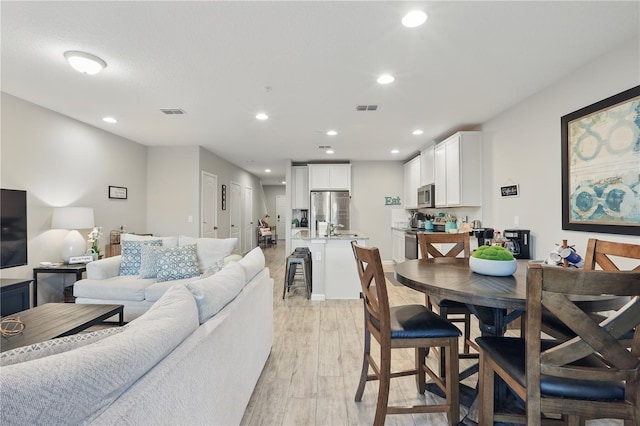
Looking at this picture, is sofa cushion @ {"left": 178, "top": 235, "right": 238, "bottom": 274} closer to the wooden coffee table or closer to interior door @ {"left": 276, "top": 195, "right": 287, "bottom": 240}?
the wooden coffee table

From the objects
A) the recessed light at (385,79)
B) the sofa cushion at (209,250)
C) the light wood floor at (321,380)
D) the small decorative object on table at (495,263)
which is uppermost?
the recessed light at (385,79)

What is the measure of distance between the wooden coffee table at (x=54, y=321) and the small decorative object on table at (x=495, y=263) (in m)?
2.71

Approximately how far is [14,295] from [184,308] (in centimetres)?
282

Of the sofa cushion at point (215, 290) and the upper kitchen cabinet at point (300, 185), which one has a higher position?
the upper kitchen cabinet at point (300, 185)

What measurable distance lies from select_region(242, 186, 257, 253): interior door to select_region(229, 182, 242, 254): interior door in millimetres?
535

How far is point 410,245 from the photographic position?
5.71m

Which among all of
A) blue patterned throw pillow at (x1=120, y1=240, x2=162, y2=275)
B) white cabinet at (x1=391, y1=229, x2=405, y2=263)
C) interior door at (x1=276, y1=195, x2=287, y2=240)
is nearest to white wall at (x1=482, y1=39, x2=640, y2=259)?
white cabinet at (x1=391, y1=229, x2=405, y2=263)

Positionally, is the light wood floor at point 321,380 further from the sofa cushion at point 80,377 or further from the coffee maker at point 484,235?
the coffee maker at point 484,235

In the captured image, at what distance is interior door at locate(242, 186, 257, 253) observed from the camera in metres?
9.27

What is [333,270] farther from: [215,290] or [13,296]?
[13,296]

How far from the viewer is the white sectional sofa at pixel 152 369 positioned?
66 cm

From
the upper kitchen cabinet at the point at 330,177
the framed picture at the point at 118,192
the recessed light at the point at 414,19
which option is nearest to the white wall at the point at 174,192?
the framed picture at the point at 118,192

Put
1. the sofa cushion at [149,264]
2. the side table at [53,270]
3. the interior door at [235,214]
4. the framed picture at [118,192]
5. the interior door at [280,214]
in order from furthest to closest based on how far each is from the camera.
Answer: the interior door at [280,214] → the interior door at [235,214] → the framed picture at [118,192] → the side table at [53,270] → the sofa cushion at [149,264]

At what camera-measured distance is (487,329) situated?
1894 mm
